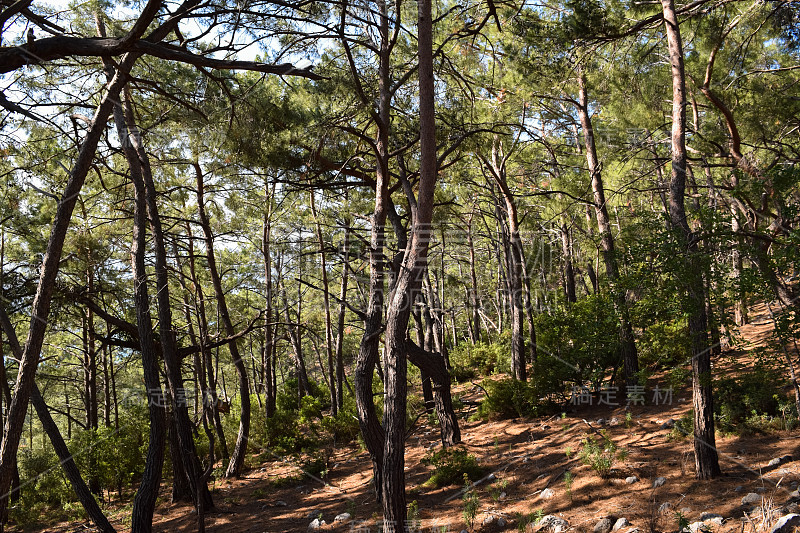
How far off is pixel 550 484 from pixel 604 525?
5.36 ft

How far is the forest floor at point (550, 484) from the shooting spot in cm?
536

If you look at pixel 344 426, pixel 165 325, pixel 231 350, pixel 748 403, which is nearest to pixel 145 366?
pixel 165 325

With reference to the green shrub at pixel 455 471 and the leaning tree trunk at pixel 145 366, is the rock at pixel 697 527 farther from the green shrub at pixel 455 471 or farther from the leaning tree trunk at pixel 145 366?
the leaning tree trunk at pixel 145 366

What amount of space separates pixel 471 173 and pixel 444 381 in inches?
269

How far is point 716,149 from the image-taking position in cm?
1023

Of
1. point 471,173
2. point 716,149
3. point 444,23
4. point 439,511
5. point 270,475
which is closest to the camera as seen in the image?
point 439,511

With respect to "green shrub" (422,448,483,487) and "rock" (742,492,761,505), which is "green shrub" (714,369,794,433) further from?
"green shrub" (422,448,483,487)

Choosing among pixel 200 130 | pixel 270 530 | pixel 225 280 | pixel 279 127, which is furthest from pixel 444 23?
pixel 225 280

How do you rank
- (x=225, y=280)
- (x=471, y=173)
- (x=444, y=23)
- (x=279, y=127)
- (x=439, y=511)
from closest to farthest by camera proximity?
(x=439, y=511) → (x=279, y=127) → (x=444, y=23) → (x=471, y=173) → (x=225, y=280)

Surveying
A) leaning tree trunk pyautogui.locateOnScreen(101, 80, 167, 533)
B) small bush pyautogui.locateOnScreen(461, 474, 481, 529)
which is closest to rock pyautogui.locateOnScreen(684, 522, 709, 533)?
small bush pyautogui.locateOnScreen(461, 474, 481, 529)

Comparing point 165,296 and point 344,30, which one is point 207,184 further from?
point 344,30

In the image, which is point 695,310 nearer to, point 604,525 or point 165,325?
point 604,525

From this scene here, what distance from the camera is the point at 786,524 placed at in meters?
4.07

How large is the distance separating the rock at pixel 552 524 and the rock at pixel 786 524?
1874mm
